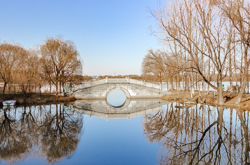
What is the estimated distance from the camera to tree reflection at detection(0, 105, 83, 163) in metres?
6.80

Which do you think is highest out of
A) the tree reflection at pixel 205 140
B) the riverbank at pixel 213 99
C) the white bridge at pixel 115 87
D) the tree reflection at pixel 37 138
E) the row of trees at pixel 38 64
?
the row of trees at pixel 38 64

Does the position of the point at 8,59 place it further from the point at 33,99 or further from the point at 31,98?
the point at 33,99

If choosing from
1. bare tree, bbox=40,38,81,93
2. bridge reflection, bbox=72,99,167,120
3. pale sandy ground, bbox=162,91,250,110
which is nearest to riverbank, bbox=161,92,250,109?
Answer: pale sandy ground, bbox=162,91,250,110

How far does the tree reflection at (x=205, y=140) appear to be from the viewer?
5958 mm

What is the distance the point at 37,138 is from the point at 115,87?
55.9 ft

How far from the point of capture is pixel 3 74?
65.0 feet

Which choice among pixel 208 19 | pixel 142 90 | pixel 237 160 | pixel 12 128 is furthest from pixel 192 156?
pixel 142 90

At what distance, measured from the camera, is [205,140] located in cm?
763

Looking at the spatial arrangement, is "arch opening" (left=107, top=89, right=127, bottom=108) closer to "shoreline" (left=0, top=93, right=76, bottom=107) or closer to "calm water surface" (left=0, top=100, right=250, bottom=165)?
"shoreline" (left=0, top=93, right=76, bottom=107)

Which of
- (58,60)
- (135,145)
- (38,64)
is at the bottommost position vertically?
(135,145)

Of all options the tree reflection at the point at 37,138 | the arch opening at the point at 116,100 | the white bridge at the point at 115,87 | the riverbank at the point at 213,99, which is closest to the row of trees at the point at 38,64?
the white bridge at the point at 115,87

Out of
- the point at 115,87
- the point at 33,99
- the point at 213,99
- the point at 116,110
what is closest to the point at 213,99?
the point at 213,99

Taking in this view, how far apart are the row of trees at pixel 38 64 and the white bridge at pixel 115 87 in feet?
7.95

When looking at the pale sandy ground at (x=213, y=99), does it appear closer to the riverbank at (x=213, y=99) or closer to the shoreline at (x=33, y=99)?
the riverbank at (x=213, y=99)
